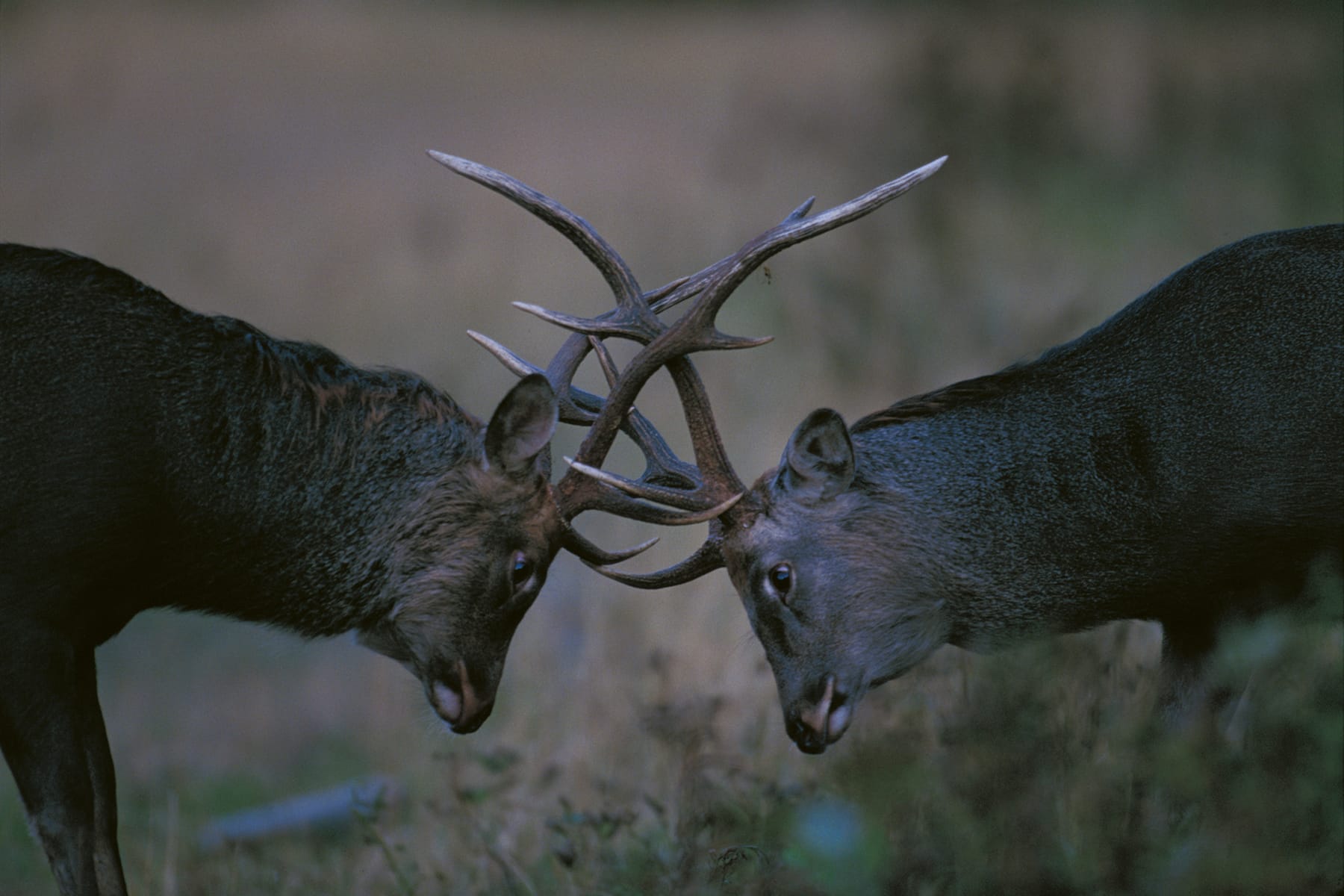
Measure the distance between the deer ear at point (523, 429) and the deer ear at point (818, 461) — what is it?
2.85 feet

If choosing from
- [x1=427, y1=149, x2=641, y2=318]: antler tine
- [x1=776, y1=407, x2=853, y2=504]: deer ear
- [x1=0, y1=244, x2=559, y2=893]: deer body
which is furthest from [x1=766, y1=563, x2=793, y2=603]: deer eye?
[x1=427, y1=149, x2=641, y2=318]: antler tine

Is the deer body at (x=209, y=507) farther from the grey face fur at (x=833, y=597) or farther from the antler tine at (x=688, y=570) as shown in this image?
the grey face fur at (x=833, y=597)

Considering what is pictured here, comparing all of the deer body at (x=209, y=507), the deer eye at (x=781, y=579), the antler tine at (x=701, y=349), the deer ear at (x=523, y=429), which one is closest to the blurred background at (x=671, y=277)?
the deer body at (x=209, y=507)

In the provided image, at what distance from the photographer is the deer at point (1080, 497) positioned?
222 inches

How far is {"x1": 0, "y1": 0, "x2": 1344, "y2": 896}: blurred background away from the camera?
4.52 m

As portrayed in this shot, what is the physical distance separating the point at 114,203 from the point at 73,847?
12.4 m

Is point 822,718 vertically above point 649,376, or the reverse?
point 649,376

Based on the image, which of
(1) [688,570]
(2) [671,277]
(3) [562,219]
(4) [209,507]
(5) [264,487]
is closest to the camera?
(4) [209,507]

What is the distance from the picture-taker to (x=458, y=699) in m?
6.12

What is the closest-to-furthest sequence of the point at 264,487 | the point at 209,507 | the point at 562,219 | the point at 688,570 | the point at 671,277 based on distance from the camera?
the point at 209,507, the point at 264,487, the point at 562,219, the point at 688,570, the point at 671,277

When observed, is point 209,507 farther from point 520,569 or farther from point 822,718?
point 822,718

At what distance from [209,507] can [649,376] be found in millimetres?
1614

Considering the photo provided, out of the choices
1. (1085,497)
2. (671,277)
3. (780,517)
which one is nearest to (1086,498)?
(1085,497)

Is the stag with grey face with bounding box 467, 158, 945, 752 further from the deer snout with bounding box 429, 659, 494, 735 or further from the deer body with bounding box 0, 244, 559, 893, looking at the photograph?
the deer snout with bounding box 429, 659, 494, 735
